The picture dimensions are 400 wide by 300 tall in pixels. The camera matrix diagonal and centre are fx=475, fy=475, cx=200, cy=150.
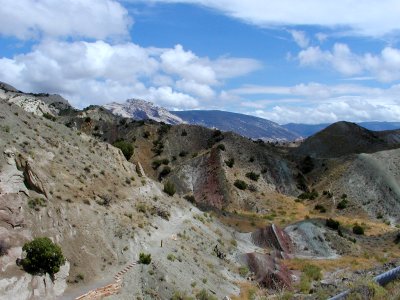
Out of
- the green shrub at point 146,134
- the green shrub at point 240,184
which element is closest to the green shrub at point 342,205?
the green shrub at point 240,184

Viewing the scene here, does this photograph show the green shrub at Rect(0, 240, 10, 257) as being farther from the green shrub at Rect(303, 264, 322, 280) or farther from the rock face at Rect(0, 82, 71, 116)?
the green shrub at Rect(303, 264, 322, 280)

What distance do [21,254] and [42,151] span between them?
12.3 metres

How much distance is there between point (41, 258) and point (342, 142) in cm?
12982

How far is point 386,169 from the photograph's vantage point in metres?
96.0

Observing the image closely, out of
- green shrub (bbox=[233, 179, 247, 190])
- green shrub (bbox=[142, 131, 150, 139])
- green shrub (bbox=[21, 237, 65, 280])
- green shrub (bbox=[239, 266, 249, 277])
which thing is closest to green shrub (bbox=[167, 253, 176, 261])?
green shrub (bbox=[239, 266, 249, 277])

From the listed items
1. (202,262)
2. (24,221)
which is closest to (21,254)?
(24,221)

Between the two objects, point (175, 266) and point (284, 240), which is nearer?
point (175, 266)

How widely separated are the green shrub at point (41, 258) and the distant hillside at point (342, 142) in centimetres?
11774

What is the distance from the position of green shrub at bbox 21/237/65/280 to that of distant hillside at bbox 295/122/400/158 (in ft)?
386

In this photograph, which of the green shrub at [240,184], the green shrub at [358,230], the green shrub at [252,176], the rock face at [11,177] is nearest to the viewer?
the rock face at [11,177]

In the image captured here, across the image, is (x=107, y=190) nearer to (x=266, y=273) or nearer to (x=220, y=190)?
(x=266, y=273)

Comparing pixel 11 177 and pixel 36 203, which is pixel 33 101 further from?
pixel 36 203

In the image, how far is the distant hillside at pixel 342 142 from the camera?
138m

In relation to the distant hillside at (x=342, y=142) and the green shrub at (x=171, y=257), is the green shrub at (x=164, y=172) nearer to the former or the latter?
the green shrub at (x=171, y=257)
